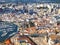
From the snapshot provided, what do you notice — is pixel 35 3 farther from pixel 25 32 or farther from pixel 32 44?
pixel 32 44

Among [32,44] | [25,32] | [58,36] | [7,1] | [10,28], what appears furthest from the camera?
[7,1]

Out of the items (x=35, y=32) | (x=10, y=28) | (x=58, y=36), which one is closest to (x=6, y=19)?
(x=10, y=28)

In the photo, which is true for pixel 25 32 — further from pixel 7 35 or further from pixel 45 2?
pixel 45 2

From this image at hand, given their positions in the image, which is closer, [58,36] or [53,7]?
[58,36]

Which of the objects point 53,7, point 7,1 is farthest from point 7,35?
point 7,1

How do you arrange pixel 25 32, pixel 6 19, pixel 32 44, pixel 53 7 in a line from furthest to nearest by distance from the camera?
pixel 53 7 < pixel 6 19 < pixel 25 32 < pixel 32 44

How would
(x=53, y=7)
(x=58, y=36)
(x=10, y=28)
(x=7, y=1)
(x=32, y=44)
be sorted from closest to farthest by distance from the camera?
1. (x=32, y=44)
2. (x=58, y=36)
3. (x=10, y=28)
4. (x=53, y=7)
5. (x=7, y=1)

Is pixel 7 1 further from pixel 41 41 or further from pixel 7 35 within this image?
pixel 41 41

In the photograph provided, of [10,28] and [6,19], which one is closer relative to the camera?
[10,28]

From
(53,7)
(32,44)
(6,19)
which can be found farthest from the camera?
(53,7)
